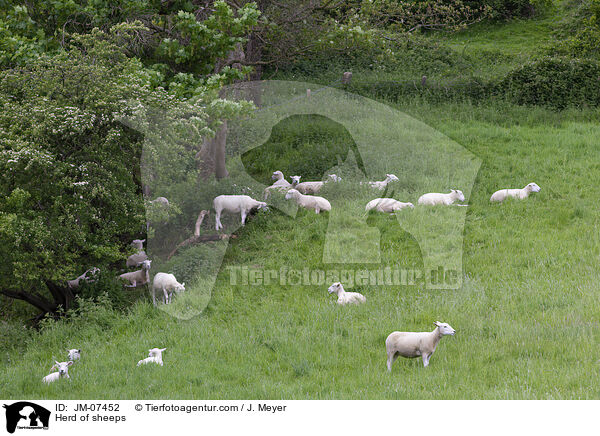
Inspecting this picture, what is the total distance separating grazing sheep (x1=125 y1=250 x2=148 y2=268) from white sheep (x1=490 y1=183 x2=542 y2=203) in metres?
10.0

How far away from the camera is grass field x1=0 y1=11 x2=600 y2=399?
973 centimetres

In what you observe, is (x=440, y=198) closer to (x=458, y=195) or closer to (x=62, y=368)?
(x=458, y=195)

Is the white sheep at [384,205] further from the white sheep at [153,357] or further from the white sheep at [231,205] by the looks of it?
the white sheep at [153,357]

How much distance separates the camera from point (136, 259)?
1759cm

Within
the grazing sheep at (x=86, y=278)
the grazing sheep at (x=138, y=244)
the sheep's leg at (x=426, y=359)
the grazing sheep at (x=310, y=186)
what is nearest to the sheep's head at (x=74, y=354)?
the grazing sheep at (x=86, y=278)

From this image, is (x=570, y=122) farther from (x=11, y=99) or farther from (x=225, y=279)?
(x=11, y=99)

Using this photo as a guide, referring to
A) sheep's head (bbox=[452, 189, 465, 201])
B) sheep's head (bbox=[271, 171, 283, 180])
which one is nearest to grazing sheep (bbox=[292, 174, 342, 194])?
sheep's head (bbox=[271, 171, 283, 180])

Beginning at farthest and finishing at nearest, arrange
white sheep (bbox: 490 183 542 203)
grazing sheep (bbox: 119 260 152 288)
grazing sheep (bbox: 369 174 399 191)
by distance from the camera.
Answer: grazing sheep (bbox: 369 174 399 191), white sheep (bbox: 490 183 542 203), grazing sheep (bbox: 119 260 152 288)

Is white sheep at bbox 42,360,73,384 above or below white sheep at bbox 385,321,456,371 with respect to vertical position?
below

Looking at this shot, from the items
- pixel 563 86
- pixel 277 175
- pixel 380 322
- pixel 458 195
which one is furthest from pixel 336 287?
pixel 563 86

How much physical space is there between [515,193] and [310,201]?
6.01 metres

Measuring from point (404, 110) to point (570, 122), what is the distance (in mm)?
6721
